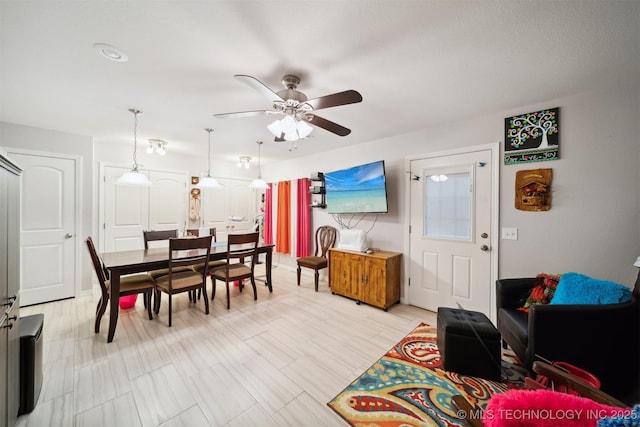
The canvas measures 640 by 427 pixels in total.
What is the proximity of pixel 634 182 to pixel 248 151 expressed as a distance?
4762 millimetres

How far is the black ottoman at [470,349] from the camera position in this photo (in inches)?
71.6

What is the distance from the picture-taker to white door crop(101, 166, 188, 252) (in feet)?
12.8

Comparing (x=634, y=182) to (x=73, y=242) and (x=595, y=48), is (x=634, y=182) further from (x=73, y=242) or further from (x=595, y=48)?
(x=73, y=242)

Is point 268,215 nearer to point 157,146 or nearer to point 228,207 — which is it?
point 228,207

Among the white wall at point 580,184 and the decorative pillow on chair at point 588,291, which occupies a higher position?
the white wall at point 580,184

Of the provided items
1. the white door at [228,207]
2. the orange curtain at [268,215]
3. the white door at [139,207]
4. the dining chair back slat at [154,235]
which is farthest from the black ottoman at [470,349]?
the white door at [139,207]

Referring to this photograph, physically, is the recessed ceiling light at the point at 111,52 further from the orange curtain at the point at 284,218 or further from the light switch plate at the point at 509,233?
the light switch plate at the point at 509,233

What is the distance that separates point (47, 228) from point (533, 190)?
6057 millimetres

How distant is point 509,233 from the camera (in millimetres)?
2555

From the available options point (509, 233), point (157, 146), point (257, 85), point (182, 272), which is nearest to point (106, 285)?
point (182, 272)

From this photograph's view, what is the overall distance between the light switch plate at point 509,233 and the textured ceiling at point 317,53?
1.30 m

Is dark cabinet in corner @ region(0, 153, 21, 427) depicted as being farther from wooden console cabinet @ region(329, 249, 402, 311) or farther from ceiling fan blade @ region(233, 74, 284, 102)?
wooden console cabinet @ region(329, 249, 402, 311)

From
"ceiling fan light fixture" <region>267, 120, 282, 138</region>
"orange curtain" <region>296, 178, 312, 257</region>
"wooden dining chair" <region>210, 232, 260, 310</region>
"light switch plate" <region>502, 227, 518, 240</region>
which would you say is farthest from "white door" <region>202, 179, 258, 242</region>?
"light switch plate" <region>502, 227, 518, 240</region>

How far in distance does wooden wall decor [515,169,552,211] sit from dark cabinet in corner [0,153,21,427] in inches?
154
